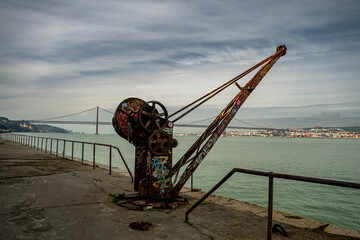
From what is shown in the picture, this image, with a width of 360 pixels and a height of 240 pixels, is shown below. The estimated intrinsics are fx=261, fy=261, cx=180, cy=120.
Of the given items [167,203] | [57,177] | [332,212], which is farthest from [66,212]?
[332,212]

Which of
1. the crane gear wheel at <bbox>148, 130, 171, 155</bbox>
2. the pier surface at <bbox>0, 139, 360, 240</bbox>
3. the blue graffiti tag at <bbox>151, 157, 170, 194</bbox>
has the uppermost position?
the crane gear wheel at <bbox>148, 130, 171, 155</bbox>

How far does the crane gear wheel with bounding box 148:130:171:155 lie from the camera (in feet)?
17.0

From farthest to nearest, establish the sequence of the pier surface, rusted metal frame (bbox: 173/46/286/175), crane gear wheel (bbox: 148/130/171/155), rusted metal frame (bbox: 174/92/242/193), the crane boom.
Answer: rusted metal frame (bbox: 173/46/286/175), the crane boom, rusted metal frame (bbox: 174/92/242/193), crane gear wheel (bbox: 148/130/171/155), the pier surface

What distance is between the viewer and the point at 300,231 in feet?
13.4

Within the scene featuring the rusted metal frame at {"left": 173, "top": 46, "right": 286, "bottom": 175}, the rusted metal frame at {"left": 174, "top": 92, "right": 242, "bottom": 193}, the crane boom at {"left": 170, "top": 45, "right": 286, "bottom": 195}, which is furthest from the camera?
the rusted metal frame at {"left": 173, "top": 46, "right": 286, "bottom": 175}

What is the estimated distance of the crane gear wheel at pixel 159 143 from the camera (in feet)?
17.0

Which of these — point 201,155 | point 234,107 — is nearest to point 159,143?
point 201,155

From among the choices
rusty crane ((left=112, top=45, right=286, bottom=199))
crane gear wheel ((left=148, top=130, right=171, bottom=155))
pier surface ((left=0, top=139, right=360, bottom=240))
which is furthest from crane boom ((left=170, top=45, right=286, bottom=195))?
pier surface ((left=0, top=139, right=360, bottom=240))

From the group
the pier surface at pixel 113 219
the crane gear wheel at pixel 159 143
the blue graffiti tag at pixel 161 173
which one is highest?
the crane gear wheel at pixel 159 143

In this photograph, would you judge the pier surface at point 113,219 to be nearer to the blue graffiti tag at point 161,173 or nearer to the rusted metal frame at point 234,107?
the blue graffiti tag at point 161,173

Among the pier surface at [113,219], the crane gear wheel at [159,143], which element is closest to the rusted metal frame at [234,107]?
the crane gear wheel at [159,143]

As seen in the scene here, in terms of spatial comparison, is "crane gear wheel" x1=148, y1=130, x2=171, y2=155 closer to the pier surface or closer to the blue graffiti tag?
the blue graffiti tag

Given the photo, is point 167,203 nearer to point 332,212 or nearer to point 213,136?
point 213,136

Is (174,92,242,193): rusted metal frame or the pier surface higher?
(174,92,242,193): rusted metal frame
